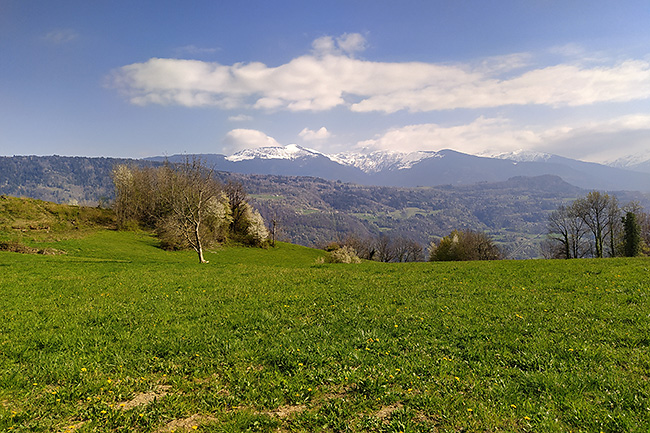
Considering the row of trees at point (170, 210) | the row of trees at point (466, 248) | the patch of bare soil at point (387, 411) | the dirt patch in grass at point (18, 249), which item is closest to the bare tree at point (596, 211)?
the row of trees at point (466, 248)

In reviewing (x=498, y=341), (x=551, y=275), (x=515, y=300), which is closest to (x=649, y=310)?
(x=515, y=300)

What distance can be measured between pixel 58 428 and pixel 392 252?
135810 mm

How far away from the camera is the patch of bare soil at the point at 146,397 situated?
817cm

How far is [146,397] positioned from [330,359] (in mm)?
5447

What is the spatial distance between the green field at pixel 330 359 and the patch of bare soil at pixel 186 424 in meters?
0.04

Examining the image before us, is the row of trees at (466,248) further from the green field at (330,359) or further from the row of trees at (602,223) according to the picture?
the green field at (330,359)

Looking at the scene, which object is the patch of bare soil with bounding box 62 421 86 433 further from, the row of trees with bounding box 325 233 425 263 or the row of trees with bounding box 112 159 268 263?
the row of trees with bounding box 325 233 425 263

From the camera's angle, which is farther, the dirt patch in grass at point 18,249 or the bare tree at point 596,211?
the bare tree at point 596,211

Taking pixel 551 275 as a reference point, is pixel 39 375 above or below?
above

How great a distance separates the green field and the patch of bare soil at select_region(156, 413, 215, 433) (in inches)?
1.7

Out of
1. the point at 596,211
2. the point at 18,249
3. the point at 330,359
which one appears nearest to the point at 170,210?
the point at 18,249

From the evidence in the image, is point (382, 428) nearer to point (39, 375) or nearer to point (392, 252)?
point (39, 375)

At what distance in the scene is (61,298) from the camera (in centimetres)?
1844

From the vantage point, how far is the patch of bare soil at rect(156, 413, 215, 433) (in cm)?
726
